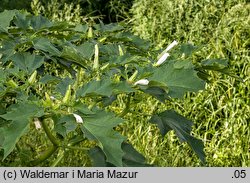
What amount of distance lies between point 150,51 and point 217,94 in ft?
8.26

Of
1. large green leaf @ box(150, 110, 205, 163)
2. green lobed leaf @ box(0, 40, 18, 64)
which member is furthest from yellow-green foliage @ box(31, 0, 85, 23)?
large green leaf @ box(150, 110, 205, 163)

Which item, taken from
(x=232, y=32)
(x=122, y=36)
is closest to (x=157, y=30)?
(x=232, y=32)

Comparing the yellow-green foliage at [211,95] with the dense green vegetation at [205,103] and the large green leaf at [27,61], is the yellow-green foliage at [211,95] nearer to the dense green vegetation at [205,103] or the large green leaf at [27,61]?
the dense green vegetation at [205,103]

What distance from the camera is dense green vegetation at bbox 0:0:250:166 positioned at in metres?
4.05

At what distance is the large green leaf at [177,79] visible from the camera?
1575 millimetres

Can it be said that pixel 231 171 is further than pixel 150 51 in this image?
No

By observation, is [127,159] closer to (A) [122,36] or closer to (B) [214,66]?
(B) [214,66]

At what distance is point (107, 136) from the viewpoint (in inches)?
55.5

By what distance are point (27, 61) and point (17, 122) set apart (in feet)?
1.37

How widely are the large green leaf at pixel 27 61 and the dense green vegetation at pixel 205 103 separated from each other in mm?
1669

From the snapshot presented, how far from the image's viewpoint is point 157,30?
567 centimetres

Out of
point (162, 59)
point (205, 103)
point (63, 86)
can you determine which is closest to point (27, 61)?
point (63, 86)

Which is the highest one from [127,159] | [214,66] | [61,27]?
[61,27]

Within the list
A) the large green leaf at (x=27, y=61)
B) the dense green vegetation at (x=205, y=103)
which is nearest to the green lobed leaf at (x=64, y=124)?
the large green leaf at (x=27, y=61)
